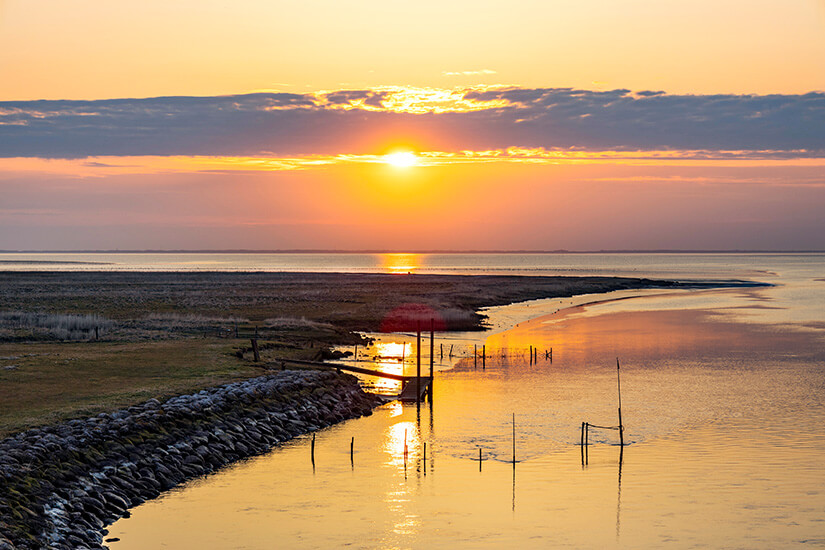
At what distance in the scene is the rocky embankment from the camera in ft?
68.7

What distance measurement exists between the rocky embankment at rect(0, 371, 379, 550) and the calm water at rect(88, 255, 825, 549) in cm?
92

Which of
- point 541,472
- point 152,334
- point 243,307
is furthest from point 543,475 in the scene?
point 243,307

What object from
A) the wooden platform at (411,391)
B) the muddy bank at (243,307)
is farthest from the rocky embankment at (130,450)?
the muddy bank at (243,307)

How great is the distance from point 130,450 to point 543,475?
14752 mm

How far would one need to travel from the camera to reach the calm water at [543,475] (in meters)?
23.9

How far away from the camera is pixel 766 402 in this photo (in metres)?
43.7

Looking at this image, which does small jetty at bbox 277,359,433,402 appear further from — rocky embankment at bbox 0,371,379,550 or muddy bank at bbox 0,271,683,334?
muddy bank at bbox 0,271,683,334

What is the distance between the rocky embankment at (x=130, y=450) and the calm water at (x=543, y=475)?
0.92 metres

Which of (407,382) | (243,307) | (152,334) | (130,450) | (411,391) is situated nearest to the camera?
(130,450)

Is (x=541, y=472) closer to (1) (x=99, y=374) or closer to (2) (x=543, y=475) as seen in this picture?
(2) (x=543, y=475)

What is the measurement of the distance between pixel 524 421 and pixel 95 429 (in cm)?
1991

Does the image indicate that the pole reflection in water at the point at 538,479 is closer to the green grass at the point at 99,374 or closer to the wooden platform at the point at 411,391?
the wooden platform at the point at 411,391

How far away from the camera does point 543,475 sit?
97.1 feet

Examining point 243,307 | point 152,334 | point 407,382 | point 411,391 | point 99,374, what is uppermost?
point 99,374
